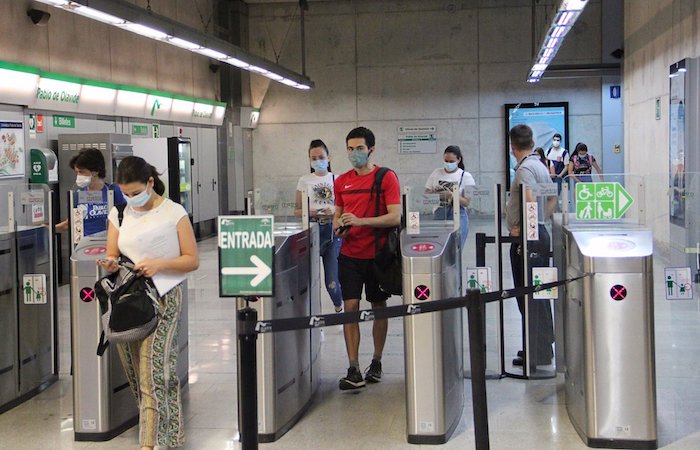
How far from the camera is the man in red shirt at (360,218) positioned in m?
4.98

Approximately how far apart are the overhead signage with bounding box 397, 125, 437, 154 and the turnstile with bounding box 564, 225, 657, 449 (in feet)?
44.1

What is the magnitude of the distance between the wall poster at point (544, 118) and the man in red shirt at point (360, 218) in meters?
12.3

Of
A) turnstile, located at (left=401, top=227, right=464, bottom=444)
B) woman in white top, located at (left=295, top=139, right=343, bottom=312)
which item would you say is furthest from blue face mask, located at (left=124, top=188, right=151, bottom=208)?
woman in white top, located at (left=295, top=139, right=343, bottom=312)

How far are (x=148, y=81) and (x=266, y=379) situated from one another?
9.77 metres

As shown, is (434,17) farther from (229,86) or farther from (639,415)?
(639,415)

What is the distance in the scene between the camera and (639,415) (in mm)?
3982

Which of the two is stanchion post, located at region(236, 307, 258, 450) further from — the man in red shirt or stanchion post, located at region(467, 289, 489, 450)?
the man in red shirt

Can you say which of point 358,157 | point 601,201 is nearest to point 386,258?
point 358,157

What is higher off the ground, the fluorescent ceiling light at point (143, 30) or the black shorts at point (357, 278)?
the fluorescent ceiling light at point (143, 30)

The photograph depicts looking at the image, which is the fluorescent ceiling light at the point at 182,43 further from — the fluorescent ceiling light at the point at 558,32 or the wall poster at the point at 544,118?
the wall poster at the point at 544,118

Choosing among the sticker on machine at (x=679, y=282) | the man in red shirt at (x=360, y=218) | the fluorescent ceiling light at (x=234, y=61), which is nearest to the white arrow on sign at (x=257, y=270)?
the man in red shirt at (x=360, y=218)

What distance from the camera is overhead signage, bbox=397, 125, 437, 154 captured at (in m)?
17.4

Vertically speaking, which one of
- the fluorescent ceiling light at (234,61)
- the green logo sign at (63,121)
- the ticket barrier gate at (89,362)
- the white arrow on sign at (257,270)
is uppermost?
the fluorescent ceiling light at (234,61)

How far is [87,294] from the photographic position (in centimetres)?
429
